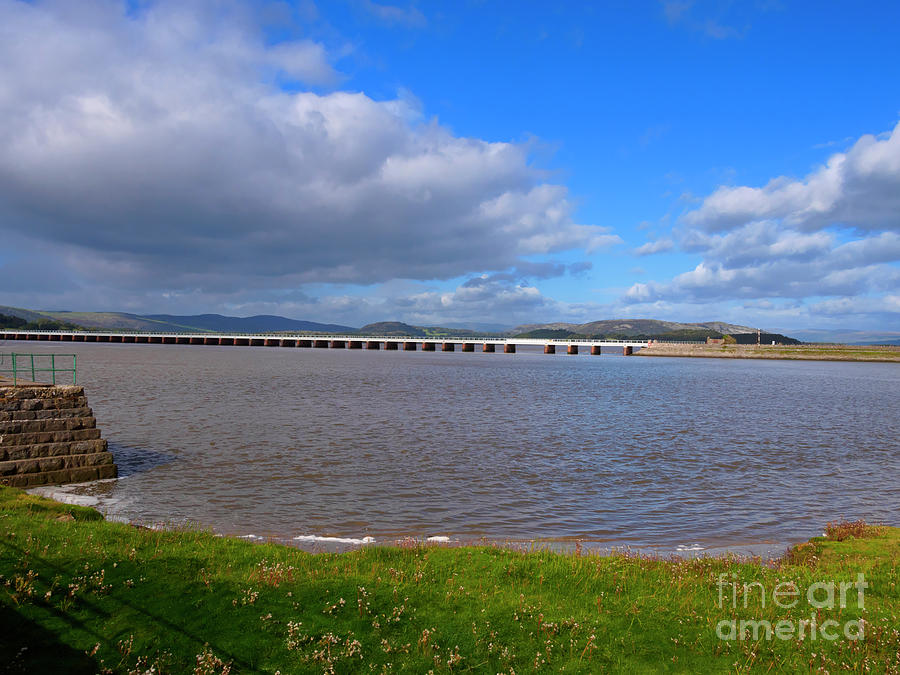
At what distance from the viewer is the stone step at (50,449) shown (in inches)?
719

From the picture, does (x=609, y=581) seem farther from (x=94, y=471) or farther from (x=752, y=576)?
(x=94, y=471)

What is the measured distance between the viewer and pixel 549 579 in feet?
34.1

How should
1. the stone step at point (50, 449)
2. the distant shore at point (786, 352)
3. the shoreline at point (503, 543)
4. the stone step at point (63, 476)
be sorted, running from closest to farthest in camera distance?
1. the shoreline at point (503, 543)
2. the stone step at point (63, 476)
3. the stone step at point (50, 449)
4. the distant shore at point (786, 352)

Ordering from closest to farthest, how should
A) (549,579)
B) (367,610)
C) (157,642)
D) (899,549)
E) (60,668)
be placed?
(60,668) → (157,642) → (367,610) → (549,579) → (899,549)

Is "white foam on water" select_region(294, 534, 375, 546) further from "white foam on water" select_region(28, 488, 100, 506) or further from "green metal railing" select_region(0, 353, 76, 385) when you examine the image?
"green metal railing" select_region(0, 353, 76, 385)

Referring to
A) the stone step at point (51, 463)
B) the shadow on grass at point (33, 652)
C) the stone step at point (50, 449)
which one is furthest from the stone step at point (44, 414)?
the shadow on grass at point (33, 652)

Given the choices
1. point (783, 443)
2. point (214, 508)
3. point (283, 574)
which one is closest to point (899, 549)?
point (283, 574)

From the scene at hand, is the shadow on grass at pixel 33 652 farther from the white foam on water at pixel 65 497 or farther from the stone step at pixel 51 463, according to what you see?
the stone step at pixel 51 463

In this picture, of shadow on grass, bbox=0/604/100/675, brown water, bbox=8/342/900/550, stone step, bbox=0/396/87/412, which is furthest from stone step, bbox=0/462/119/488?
shadow on grass, bbox=0/604/100/675

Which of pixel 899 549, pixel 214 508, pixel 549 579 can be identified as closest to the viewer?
pixel 549 579

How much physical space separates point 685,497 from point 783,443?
48.5ft

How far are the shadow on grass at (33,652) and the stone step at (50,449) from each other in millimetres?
12697

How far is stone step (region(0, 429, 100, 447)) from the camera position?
724 inches

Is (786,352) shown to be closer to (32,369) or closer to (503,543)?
(503,543)
